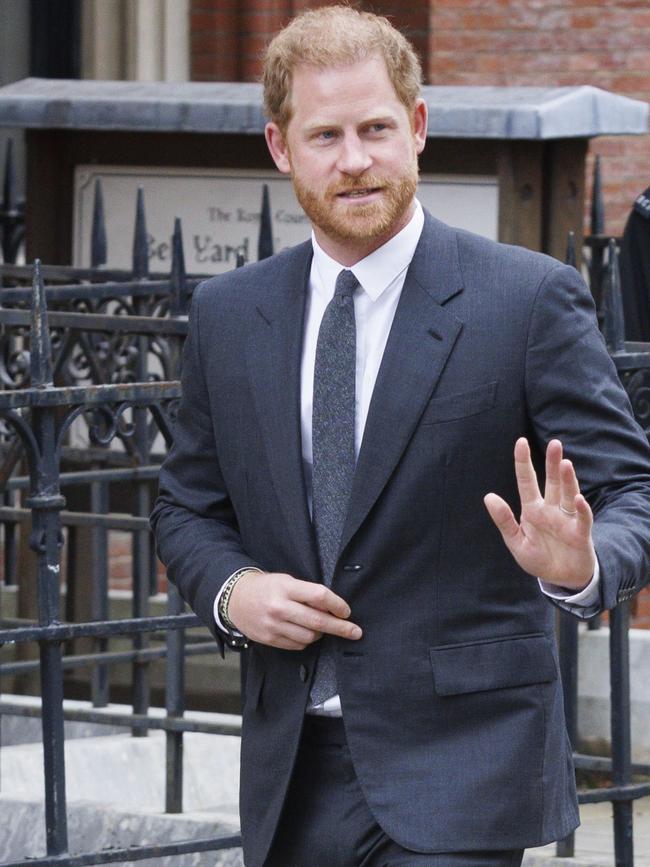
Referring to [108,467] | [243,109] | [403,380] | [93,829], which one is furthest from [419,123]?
[108,467]

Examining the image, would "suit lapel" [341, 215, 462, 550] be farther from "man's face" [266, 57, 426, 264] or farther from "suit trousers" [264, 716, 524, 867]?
"suit trousers" [264, 716, 524, 867]

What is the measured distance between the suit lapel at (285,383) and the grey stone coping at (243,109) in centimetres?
317

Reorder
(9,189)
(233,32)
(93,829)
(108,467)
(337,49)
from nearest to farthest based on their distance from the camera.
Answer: (337,49)
(93,829)
(108,467)
(9,189)
(233,32)

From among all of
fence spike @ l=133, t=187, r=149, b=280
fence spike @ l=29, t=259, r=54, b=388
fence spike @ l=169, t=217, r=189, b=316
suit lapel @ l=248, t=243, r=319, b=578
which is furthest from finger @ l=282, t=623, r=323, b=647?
fence spike @ l=133, t=187, r=149, b=280

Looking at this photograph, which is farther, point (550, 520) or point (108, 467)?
point (108, 467)

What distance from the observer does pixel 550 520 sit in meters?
2.47

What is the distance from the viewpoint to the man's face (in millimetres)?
2791

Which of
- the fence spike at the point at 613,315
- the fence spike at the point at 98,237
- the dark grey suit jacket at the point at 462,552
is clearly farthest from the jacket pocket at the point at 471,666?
the fence spike at the point at 98,237

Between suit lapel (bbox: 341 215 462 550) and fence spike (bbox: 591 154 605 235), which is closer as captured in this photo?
suit lapel (bbox: 341 215 462 550)

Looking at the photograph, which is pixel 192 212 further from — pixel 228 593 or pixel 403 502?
pixel 403 502

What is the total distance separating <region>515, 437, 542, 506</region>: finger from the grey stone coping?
3714 millimetres

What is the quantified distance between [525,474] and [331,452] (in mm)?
433

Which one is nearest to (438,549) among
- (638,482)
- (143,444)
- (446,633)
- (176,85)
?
(446,633)

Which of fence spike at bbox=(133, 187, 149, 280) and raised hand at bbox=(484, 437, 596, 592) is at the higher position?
fence spike at bbox=(133, 187, 149, 280)
